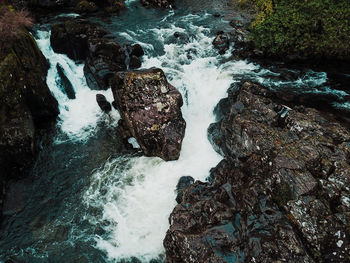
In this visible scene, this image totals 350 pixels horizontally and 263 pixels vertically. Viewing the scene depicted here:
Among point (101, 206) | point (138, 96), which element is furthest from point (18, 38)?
point (101, 206)

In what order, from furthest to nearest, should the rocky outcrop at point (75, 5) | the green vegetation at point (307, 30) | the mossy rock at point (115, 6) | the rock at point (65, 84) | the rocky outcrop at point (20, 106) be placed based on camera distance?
the mossy rock at point (115, 6), the rocky outcrop at point (75, 5), the rock at point (65, 84), the green vegetation at point (307, 30), the rocky outcrop at point (20, 106)

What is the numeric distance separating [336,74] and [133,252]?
61.8 feet

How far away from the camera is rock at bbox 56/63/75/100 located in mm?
19891

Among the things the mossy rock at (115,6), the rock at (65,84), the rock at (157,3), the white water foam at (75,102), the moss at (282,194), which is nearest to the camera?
the moss at (282,194)

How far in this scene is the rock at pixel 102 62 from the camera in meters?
19.9

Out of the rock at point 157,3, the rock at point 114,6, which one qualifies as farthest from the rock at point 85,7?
the rock at point 157,3

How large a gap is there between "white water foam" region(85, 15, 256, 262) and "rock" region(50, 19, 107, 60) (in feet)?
17.7

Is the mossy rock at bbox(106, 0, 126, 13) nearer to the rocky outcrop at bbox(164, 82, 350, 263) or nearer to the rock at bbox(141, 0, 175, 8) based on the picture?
the rock at bbox(141, 0, 175, 8)

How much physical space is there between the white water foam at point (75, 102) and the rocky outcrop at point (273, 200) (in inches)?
391

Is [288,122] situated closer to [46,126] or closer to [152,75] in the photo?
[152,75]

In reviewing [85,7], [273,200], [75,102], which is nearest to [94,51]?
[75,102]

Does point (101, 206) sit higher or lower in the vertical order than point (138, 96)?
lower

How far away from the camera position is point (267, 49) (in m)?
21.4

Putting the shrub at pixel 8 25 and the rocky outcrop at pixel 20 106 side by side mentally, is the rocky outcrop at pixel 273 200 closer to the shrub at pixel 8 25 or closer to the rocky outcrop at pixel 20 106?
the rocky outcrop at pixel 20 106
